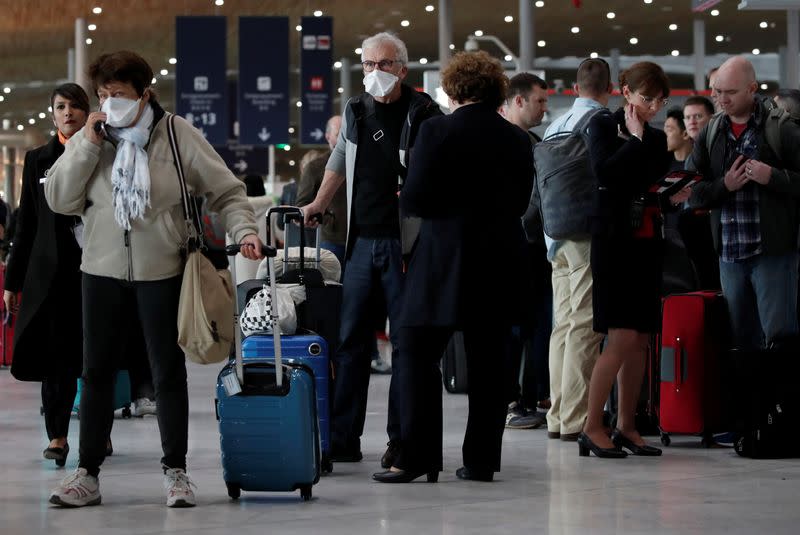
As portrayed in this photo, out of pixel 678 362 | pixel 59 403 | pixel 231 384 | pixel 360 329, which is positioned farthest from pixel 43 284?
pixel 678 362

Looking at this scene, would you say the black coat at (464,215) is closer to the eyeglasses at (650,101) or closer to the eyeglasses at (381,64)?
the eyeglasses at (381,64)

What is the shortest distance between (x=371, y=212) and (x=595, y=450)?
54.2 inches

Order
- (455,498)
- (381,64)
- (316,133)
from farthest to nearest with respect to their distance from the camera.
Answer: (316,133) → (381,64) → (455,498)

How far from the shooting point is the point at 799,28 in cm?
2794

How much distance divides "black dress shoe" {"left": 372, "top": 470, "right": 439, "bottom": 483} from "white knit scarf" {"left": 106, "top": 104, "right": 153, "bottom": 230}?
1.34 meters

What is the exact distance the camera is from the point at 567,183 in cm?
623

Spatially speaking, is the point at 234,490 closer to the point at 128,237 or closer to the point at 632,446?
the point at 128,237

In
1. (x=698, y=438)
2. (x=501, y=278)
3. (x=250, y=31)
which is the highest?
(x=250, y=31)

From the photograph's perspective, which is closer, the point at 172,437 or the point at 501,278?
the point at 172,437

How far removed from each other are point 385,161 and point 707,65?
1255 inches

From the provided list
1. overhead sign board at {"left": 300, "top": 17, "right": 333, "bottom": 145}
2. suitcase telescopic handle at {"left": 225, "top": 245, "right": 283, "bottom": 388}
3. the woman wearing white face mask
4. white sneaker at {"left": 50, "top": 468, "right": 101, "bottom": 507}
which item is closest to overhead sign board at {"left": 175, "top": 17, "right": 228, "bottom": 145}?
overhead sign board at {"left": 300, "top": 17, "right": 333, "bottom": 145}

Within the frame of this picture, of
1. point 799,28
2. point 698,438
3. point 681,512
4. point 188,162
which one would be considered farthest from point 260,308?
point 799,28

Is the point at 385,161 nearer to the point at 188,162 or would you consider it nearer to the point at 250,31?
the point at 188,162

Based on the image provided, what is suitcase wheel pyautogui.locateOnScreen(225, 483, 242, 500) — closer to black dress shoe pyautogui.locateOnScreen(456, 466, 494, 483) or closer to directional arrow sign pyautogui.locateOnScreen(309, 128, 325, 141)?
black dress shoe pyautogui.locateOnScreen(456, 466, 494, 483)
